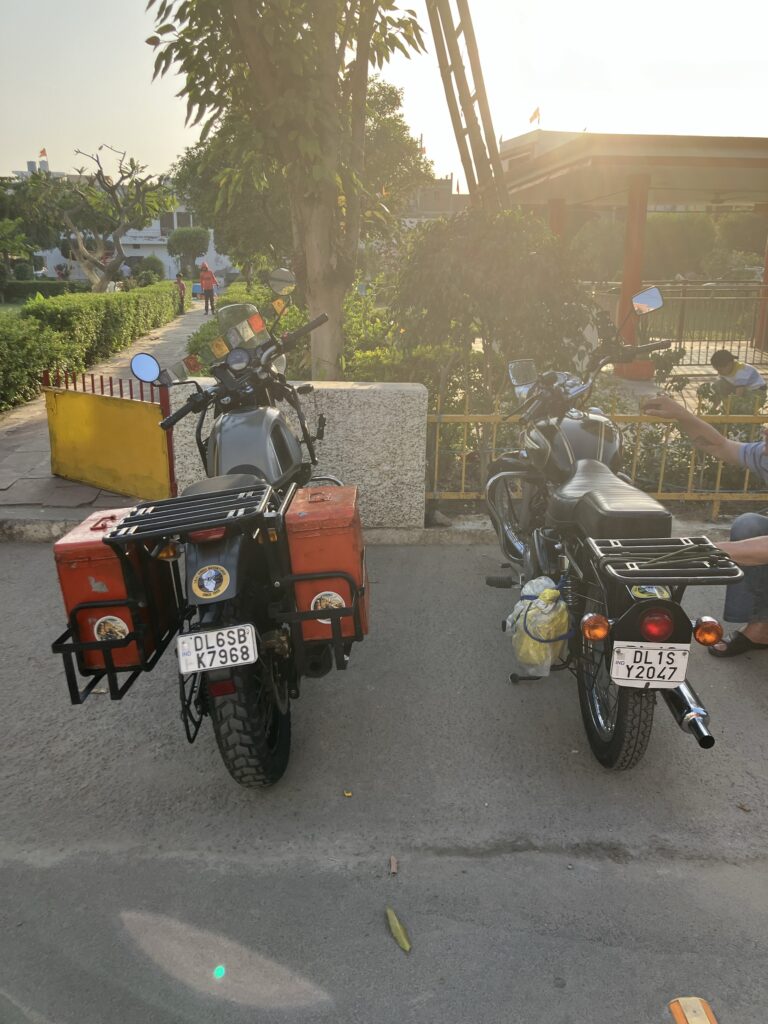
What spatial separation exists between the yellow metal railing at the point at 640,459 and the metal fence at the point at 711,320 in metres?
9.91

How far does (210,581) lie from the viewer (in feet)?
8.93

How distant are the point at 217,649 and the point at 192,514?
47cm

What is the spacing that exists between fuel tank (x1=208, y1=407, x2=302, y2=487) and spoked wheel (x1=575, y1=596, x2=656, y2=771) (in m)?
1.55

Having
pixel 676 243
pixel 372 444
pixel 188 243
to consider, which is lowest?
pixel 372 444

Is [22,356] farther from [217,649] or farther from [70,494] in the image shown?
[217,649]

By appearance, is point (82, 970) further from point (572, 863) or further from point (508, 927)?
point (572, 863)

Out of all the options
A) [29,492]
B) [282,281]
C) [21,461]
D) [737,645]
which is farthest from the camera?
[21,461]

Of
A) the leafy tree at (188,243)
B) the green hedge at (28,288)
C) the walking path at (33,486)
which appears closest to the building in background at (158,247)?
the leafy tree at (188,243)

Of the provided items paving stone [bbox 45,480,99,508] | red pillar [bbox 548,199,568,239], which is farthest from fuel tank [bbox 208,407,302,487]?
red pillar [bbox 548,199,568,239]

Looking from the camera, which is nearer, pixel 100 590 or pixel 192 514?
pixel 192 514

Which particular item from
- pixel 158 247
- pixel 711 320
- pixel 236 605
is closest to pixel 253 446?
pixel 236 605

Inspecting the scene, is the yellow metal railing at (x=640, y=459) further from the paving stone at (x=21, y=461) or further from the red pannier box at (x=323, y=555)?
the paving stone at (x=21, y=461)

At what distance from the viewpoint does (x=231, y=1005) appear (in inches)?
85.4

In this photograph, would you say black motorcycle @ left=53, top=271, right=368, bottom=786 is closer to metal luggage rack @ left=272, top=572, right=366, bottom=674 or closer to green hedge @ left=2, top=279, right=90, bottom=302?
metal luggage rack @ left=272, top=572, right=366, bottom=674
